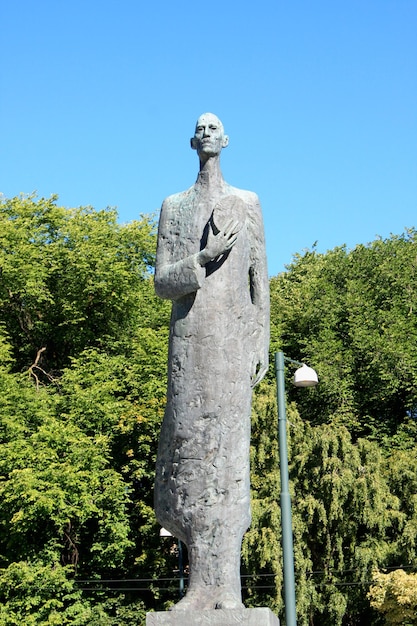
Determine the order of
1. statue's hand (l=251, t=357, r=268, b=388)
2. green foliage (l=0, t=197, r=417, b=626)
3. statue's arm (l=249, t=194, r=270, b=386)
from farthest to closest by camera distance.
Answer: green foliage (l=0, t=197, r=417, b=626), statue's arm (l=249, t=194, r=270, b=386), statue's hand (l=251, t=357, r=268, b=388)

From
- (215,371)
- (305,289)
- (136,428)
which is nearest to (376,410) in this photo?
(305,289)

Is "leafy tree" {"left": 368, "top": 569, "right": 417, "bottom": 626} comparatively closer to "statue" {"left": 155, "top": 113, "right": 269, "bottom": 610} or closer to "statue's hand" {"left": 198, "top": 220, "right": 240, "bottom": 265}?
"statue" {"left": 155, "top": 113, "right": 269, "bottom": 610}

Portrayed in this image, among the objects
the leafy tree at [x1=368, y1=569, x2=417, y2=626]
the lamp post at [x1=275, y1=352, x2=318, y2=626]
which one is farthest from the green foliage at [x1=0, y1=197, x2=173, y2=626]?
the lamp post at [x1=275, y1=352, x2=318, y2=626]

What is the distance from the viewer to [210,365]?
24.7 ft

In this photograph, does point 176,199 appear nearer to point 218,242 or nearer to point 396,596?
point 218,242

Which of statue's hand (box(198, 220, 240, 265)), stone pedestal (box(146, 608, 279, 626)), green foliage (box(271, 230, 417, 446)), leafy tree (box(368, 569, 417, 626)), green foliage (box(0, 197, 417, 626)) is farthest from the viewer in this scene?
green foliage (box(271, 230, 417, 446))

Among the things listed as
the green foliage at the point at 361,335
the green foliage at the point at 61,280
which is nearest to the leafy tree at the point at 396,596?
the green foliage at the point at 361,335

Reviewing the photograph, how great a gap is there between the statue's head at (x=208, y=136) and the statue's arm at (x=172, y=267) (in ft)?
1.70

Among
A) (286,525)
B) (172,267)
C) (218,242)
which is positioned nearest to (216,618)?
(172,267)

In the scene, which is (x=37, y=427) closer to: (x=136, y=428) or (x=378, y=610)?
(x=136, y=428)

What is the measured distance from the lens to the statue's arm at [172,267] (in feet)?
25.1

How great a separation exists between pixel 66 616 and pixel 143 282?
13031 millimetres

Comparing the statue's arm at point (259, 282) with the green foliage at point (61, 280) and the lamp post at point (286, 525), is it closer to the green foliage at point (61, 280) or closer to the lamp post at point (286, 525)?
the lamp post at point (286, 525)

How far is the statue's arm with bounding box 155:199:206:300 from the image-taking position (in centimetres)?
764
